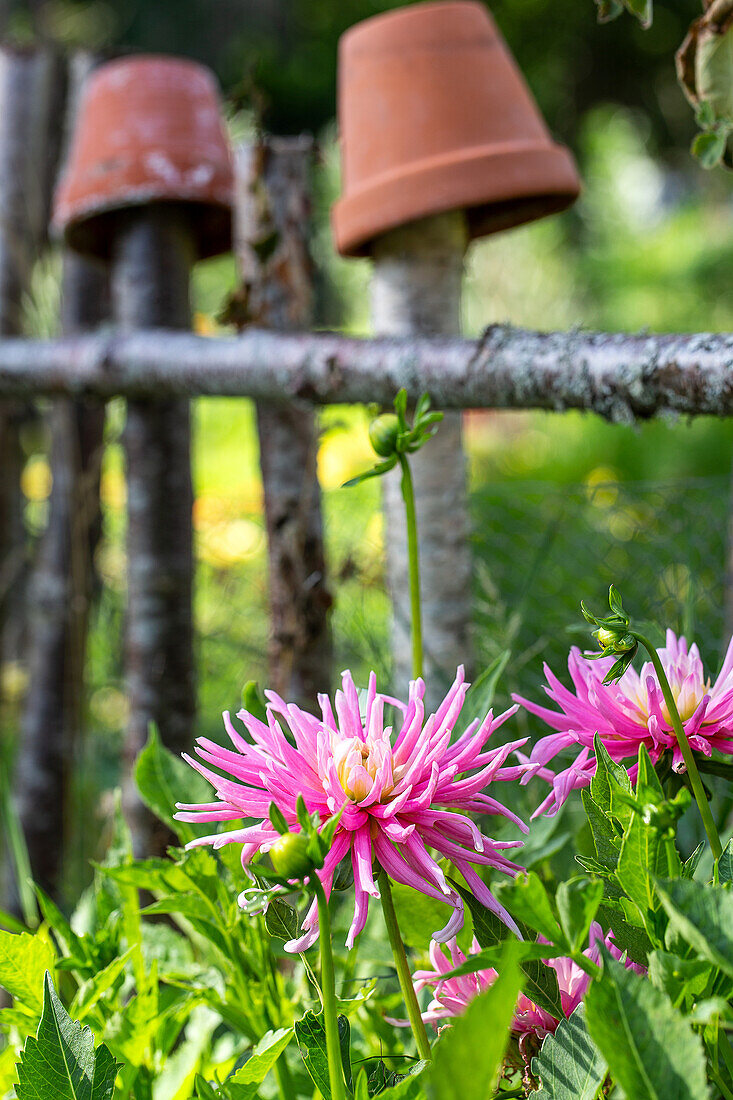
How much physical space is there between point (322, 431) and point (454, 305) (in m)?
0.12

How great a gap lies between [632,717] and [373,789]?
7 centimetres

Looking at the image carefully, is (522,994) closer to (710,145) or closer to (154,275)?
(710,145)

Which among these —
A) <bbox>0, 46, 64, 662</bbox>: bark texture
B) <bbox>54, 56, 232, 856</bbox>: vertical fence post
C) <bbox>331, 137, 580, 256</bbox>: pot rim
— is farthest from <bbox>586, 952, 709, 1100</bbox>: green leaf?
<bbox>0, 46, 64, 662</bbox>: bark texture

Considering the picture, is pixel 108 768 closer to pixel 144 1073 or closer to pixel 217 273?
pixel 144 1073

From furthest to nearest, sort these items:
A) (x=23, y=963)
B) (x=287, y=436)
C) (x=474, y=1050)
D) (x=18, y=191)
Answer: (x=18, y=191) → (x=287, y=436) → (x=23, y=963) → (x=474, y=1050)

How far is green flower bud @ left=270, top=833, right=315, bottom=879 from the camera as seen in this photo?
16cm

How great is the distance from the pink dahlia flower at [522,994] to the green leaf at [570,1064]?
0.03 meters

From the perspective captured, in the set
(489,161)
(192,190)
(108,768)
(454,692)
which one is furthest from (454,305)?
(108,768)

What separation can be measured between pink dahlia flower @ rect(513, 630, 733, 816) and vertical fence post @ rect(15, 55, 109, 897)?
646 millimetres

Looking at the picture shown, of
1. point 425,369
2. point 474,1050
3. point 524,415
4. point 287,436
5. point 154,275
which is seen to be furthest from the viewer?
point 524,415

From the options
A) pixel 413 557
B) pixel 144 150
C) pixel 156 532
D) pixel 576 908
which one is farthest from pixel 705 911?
pixel 144 150

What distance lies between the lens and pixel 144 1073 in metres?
0.28

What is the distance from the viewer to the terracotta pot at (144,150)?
0.70m

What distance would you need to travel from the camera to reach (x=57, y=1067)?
20 centimetres
